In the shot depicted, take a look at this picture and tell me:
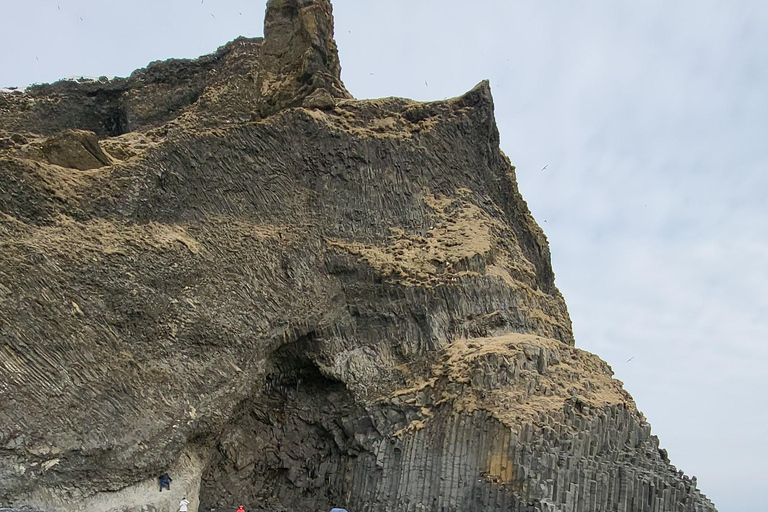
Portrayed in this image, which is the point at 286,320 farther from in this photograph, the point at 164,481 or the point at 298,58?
the point at 298,58

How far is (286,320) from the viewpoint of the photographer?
55.0ft

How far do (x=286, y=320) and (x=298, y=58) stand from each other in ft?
25.8

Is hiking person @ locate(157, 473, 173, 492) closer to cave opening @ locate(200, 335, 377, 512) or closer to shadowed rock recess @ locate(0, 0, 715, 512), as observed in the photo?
shadowed rock recess @ locate(0, 0, 715, 512)

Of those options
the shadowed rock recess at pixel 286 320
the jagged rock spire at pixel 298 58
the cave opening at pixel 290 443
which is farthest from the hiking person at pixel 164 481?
the jagged rock spire at pixel 298 58

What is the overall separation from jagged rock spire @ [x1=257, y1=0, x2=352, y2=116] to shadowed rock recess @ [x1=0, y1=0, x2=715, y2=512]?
0.07m

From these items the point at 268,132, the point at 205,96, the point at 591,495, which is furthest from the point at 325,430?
the point at 205,96

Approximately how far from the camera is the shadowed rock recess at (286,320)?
13961mm

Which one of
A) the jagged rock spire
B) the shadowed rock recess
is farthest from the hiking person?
the jagged rock spire

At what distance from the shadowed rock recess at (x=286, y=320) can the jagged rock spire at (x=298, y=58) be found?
0.22 feet

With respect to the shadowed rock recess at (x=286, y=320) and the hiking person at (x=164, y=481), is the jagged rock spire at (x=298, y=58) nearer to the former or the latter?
the shadowed rock recess at (x=286, y=320)

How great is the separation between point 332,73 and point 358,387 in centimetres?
917

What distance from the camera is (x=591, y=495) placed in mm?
14891

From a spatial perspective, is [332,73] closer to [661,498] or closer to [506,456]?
[506,456]

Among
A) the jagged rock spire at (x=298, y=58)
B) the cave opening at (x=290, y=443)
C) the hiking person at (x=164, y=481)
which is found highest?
the jagged rock spire at (x=298, y=58)
